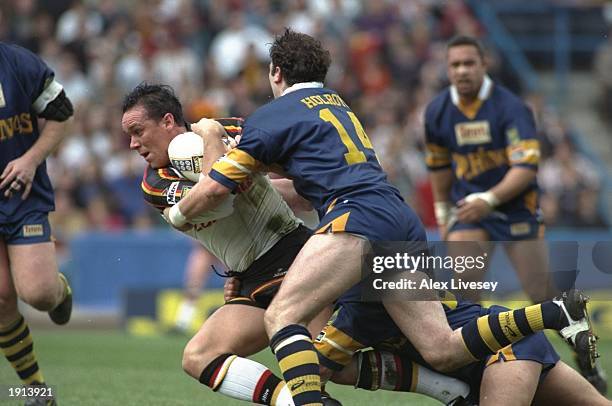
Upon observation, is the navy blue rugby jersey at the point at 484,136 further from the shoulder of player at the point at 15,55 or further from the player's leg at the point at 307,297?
the player's leg at the point at 307,297

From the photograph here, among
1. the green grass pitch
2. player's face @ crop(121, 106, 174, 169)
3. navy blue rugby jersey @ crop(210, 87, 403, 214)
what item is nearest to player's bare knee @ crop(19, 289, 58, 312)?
the green grass pitch

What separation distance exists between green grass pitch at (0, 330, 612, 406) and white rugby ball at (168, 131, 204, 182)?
1.77 m

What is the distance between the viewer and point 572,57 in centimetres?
1808

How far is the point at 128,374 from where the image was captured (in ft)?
28.7

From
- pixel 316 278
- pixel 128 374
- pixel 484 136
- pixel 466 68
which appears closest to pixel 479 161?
pixel 484 136

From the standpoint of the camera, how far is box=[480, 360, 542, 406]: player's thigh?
570 cm

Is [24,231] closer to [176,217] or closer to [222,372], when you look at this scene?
[176,217]

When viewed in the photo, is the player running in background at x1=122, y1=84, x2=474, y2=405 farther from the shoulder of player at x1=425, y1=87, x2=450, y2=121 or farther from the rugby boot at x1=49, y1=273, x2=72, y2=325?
the shoulder of player at x1=425, y1=87, x2=450, y2=121

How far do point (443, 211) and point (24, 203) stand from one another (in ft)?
11.8

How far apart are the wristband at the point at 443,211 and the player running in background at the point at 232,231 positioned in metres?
3.00

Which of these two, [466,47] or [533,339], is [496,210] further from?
[533,339]

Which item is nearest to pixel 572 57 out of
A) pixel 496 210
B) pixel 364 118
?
pixel 364 118

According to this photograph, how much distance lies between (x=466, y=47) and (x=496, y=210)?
4.28ft

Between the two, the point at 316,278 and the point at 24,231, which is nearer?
the point at 316,278
